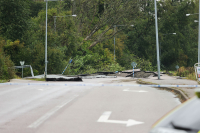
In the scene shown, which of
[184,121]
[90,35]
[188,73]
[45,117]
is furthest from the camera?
[90,35]

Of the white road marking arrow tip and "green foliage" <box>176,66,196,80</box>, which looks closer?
the white road marking arrow tip

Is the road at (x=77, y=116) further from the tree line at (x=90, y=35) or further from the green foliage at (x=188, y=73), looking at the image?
the green foliage at (x=188, y=73)

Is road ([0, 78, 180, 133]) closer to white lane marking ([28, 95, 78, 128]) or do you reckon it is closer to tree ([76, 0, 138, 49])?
white lane marking ([28, 95, 78, 128])

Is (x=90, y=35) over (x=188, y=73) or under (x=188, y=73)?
over

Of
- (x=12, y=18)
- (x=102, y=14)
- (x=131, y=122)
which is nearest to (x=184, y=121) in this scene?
(x=131, y=122)

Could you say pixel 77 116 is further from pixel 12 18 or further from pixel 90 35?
pixel 90 35

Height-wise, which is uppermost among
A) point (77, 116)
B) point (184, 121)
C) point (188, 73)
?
point (184, 121)

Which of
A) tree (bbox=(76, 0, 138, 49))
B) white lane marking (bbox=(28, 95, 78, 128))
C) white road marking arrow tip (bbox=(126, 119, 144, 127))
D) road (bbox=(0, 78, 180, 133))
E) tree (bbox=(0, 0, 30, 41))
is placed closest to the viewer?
road (bbox=(0, 78, 180, 133))

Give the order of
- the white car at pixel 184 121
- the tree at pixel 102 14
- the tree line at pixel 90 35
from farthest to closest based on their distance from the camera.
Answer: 1. the tree at pixel 102 14
2. the tree line at pixel 90 35
3. the white car at pixel 184 121

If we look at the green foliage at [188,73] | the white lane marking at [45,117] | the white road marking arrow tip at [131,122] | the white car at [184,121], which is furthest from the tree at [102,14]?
the white car at [184,121]

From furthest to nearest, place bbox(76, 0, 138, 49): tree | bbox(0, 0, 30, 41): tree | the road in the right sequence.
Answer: bbox(76, 0, 138, 49): tree
bbox(0, 0, 30, 41): tree
the road

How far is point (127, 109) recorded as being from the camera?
9250 mm

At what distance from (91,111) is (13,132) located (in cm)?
303

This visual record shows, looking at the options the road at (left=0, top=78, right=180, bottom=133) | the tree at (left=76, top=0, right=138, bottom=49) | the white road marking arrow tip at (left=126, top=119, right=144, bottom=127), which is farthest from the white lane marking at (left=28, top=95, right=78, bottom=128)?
the tree at (left=76, top=0, right=138, bottom=49)
